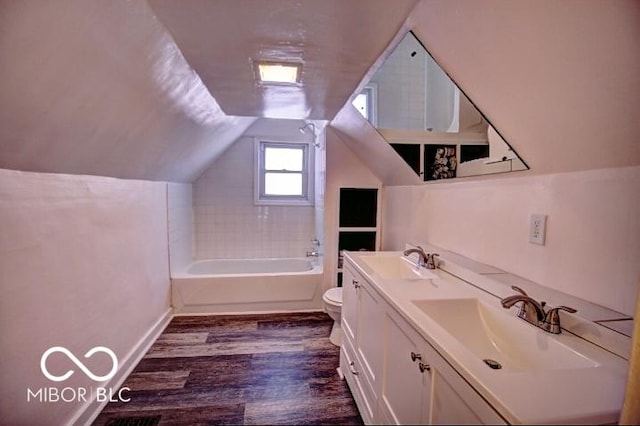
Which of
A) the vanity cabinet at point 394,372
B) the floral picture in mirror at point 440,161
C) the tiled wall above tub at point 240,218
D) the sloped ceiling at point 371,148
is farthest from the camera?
the tiled wall above tub at point 240,218

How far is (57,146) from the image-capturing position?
49.1 inches

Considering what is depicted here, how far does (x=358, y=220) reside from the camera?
2969 millimetres

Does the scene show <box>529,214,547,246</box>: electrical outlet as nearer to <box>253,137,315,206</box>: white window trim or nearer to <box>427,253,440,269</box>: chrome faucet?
<box>427,253,440,269</box>: chrome faucet

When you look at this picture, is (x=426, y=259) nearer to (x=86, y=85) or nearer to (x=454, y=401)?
(x=454, y=401)

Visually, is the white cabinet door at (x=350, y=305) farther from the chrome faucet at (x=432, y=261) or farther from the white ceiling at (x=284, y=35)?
the white ceiling at (x=284, y=35)

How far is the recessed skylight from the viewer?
4.56 feet

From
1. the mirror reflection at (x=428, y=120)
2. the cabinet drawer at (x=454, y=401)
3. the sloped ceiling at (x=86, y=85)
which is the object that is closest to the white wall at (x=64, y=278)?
the sloped ceiling at (x=86, y=85)

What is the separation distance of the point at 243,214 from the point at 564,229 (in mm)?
3226

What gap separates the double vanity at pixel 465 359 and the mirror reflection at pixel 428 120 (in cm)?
56

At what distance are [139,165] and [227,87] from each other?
0.90m

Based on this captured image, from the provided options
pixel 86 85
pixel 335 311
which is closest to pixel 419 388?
pixel 335 311

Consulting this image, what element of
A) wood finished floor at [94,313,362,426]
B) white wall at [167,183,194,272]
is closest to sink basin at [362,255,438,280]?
wood finished floor at [94,313,362,426]

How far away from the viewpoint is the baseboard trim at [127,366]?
1.56 m
